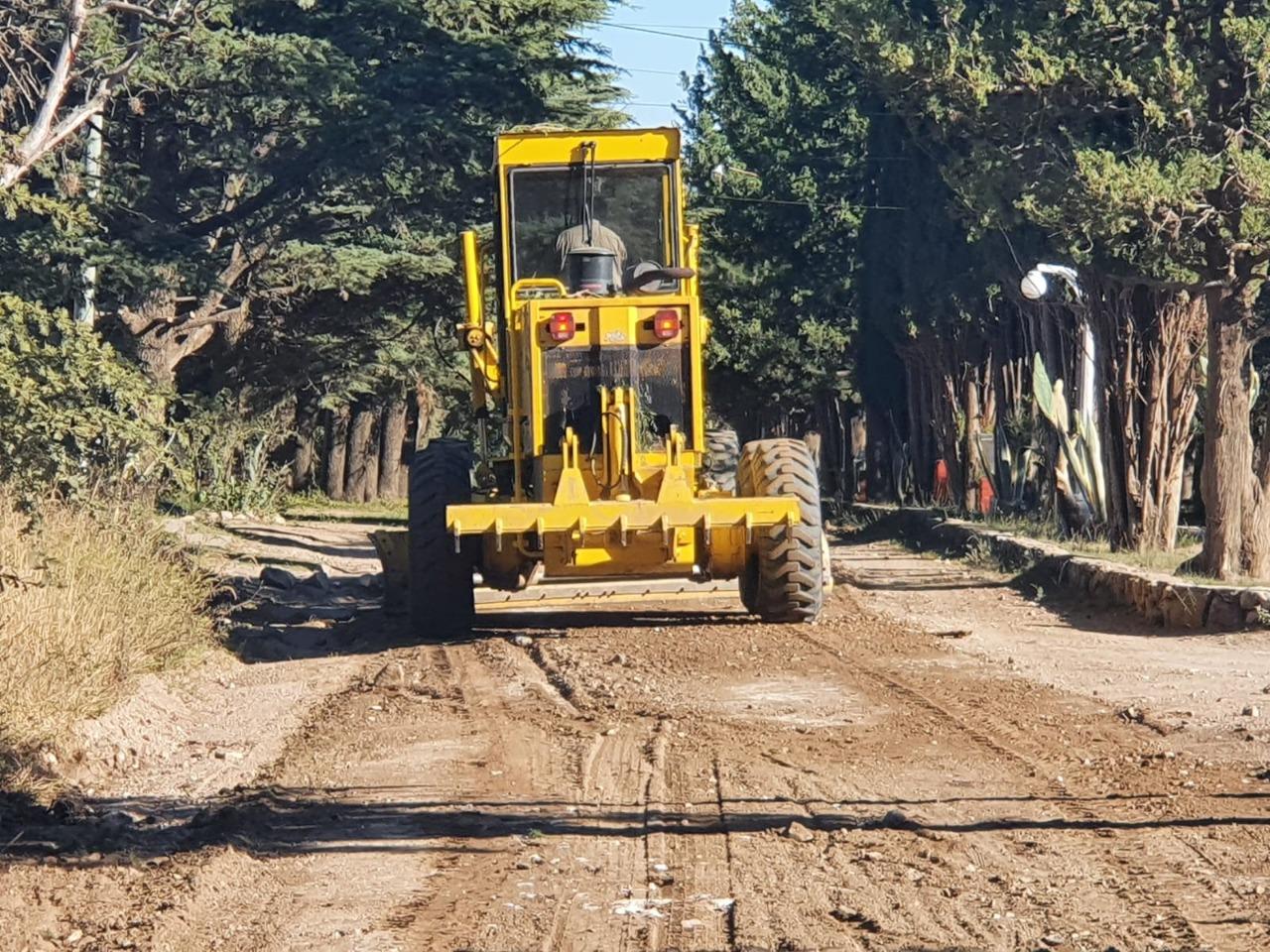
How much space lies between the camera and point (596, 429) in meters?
14.0

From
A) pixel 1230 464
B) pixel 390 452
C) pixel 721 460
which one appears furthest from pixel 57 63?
pixel 390 452

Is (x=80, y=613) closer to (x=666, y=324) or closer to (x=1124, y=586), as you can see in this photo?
(x=666, y=324)

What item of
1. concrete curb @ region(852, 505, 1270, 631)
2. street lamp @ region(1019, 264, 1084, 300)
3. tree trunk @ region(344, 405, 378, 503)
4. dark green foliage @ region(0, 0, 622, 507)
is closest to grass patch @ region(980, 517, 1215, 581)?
concrete curb @ region(852, 505, 1270, 631)

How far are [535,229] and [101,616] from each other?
5489mm

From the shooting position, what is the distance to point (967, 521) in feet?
93.5

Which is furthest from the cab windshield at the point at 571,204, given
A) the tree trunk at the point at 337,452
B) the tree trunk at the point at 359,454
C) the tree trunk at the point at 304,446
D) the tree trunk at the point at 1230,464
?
the tree trunk at the point at 337,452

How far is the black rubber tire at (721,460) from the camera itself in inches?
618

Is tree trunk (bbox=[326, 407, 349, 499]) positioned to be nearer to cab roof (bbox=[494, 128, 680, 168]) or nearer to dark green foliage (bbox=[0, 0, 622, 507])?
dark green foliage (bbox=[0, 0, 622, 507])

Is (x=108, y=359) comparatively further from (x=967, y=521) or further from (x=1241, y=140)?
(x=967, y=521)

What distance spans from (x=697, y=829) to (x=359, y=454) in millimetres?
39520

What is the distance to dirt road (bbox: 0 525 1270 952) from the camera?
5949 mm

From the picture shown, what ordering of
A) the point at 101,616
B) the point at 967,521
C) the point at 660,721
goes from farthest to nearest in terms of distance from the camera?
the point at 967,521, the point at 101,616, the point at 660,721

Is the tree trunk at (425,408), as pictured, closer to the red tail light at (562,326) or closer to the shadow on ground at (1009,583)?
the shadow on ground at (1009,583)

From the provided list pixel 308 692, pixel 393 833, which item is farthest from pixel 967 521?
pixel 393 833
